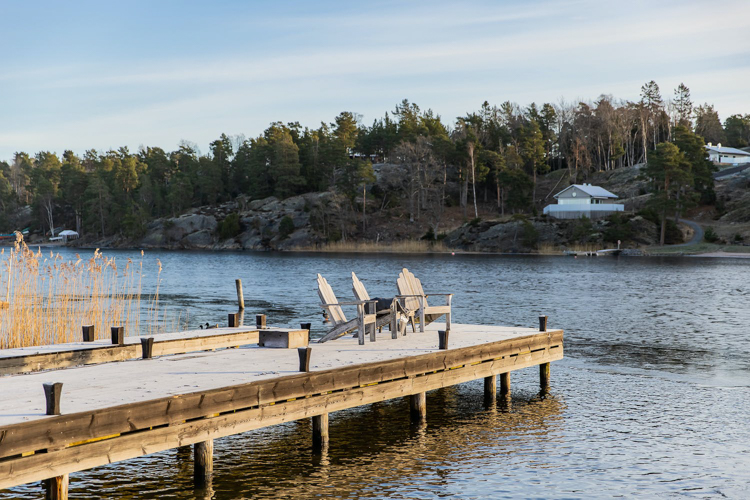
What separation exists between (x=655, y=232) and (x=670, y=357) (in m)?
66.3

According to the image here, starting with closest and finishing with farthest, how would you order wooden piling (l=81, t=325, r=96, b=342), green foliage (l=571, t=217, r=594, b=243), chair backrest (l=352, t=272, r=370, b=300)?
wooden piling (l=81, t=325, r=96, b=342)
chair backrest (l=352, t=272, r=370, b=300)
green foliage (l=571, t=217, r=594, b=243)

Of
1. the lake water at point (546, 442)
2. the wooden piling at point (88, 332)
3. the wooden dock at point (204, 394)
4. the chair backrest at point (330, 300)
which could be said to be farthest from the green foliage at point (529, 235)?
the wooden piling at point (88, 332)

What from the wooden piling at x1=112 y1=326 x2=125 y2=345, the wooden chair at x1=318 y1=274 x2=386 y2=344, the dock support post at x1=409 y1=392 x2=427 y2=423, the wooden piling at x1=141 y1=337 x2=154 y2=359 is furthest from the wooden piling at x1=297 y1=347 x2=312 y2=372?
the wooden piling at x1=112 y1=326 x2=125 y2=345

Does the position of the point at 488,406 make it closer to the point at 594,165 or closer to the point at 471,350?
the point at 471,350

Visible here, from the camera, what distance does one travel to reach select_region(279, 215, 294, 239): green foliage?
98.9 metres

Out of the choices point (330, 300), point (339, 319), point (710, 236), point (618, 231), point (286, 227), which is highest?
point (286, 227)

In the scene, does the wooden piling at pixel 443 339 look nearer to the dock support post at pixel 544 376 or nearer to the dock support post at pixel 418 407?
the dock support post at pixel 418 407

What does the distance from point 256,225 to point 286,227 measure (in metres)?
7.07

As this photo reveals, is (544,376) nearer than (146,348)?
No

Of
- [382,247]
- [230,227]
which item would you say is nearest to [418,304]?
[382,247]

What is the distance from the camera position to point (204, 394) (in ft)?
28.5

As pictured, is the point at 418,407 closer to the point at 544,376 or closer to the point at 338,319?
the point at 338,319

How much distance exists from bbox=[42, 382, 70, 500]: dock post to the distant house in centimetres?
8360

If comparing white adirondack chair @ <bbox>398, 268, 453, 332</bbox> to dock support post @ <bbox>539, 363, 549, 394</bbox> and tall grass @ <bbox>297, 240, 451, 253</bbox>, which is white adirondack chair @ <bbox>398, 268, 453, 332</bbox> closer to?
dock support post @ <bbox>539, 363, 549, 394</bbox>
